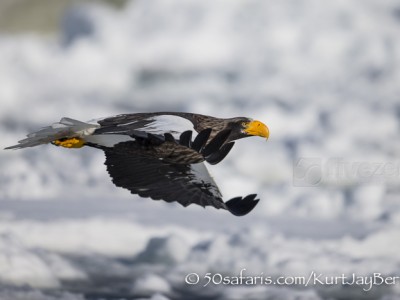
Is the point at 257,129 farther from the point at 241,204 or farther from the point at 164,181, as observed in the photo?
the point at 164,181

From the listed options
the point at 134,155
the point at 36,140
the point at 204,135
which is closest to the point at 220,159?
the point at 204,135

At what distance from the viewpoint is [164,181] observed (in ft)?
45.1

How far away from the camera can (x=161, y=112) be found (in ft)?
43.0

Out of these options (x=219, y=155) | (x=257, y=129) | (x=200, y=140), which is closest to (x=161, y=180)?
(x=219, y=155)

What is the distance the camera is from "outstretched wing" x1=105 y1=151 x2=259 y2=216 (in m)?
13.6

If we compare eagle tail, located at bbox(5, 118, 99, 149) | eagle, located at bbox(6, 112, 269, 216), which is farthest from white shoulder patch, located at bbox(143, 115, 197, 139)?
eagle tail, located at bbox(5, 118, 99, 149)

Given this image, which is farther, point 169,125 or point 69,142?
point 69,142

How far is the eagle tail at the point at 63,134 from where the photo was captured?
12375 millimetres

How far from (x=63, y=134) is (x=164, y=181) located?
190 centimetres

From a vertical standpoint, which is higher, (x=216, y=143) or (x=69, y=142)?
(x=69, y=142)

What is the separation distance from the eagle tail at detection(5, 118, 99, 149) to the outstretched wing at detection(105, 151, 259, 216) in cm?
74

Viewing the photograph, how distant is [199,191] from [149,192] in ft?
2.69

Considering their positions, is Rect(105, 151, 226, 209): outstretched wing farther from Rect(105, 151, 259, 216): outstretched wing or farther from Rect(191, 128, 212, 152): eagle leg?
Rect(191, 128, 212, 152): eagle leg

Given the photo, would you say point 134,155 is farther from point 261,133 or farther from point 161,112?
point 261,133
